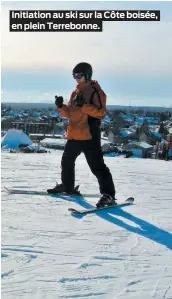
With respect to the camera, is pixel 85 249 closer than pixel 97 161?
Yes

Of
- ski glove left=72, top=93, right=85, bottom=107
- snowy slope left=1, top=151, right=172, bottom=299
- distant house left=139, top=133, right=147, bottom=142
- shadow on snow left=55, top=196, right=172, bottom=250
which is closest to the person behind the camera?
snowy slope left=1, top=151, right=172, bottom=299

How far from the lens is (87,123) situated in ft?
13.2

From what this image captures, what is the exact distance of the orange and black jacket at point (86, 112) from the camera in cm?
381

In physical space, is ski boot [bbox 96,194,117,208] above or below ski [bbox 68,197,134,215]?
above

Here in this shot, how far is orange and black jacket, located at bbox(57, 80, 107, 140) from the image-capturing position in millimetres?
3809

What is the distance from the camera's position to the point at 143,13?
Result: 16.3 feet

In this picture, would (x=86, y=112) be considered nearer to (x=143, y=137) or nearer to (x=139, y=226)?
(x=139, y=226)

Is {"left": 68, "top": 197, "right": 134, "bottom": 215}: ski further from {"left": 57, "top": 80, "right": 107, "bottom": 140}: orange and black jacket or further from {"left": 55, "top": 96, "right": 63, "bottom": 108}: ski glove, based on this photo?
{"left": 55, "top": 96, "right": 63, "bottom": 108}: ski glove

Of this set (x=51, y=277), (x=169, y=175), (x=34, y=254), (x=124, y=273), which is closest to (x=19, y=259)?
(x=34, y=254)

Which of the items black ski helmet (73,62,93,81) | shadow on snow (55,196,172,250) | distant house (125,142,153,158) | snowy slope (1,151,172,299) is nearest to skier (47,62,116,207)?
black ski helmet (73,62,93,81)

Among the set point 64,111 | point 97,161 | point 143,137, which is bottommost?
point 143,137

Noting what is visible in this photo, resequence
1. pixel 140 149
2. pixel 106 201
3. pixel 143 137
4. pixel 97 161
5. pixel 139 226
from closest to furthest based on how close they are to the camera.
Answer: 1. pixel 139 226
2. pixel 106 201
3. pixel 97 161
4. pixel 140 149
5. pixel 143 137

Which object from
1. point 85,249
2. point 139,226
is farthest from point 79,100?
point 85,249

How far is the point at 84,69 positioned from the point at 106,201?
1142 mm
